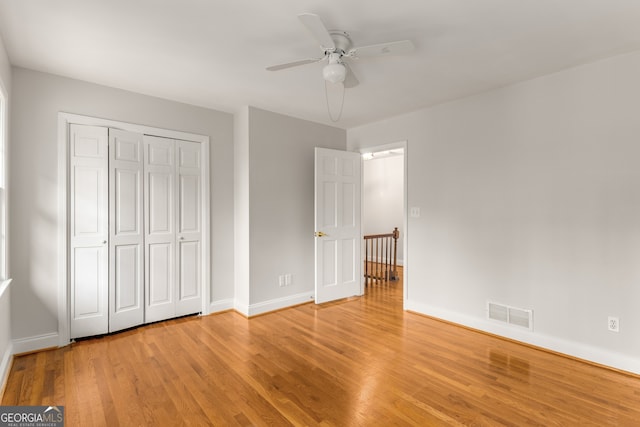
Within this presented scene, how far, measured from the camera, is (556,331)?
2.92m

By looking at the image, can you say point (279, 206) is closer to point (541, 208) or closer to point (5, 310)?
point (5, 310)

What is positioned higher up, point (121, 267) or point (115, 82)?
point (115, 82)

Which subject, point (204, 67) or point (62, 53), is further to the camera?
point (204, 67)

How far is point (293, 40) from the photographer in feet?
7.86

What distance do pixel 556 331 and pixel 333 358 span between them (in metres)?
2.04

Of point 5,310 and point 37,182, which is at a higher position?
point 37,182

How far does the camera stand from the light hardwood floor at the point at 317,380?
202 cm

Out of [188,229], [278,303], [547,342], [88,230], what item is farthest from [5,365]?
[547,342]

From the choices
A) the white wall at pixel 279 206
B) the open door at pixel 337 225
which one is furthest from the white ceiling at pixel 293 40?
the open door at pixel 337 225

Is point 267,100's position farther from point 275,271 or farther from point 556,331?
point 556,331

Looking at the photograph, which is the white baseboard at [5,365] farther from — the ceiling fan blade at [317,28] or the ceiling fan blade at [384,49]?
the ceiling fan blade at [384,49]

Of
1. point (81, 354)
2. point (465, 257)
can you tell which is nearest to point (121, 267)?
point (81, 354)

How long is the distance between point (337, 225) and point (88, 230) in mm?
2845

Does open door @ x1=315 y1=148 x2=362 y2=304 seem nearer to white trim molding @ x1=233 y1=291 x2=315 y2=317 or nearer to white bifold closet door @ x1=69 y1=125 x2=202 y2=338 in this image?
white trim molding @ x1=233 y1=291 x2=315 y2=317
